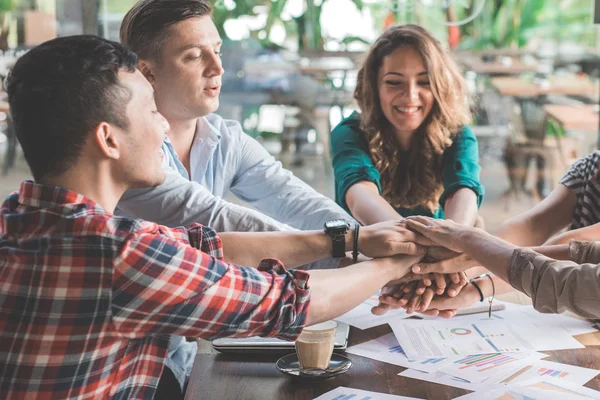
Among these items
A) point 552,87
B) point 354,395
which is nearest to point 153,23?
point 354,395

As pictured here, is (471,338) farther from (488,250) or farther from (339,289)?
(339,289)

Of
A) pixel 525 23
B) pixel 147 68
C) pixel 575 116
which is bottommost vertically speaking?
pixel 575 116

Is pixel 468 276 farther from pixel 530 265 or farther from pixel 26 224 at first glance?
Result: pixel 26 224

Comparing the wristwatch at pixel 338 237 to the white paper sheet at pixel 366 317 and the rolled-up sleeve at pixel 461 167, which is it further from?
the rolled-up sleeve at pixel 461 167

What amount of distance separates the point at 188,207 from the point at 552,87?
323 cm

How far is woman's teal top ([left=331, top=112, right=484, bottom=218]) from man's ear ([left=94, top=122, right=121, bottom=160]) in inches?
51.6

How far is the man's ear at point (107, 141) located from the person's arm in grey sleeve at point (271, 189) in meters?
1.06

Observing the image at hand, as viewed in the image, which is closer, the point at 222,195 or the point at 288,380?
the point at 288,380

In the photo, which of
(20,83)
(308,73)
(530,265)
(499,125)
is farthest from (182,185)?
(499,125)

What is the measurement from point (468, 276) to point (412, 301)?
0.85 ft

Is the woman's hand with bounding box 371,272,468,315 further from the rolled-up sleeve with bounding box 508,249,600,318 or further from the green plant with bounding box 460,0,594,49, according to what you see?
the green plant with bounding box 460,0,594,49

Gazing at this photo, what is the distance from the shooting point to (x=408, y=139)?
2.68 meters

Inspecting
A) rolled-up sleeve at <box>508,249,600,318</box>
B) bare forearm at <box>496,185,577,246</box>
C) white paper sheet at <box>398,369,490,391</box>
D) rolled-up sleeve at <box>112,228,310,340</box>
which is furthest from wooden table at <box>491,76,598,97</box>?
rolled-up sleeve at <box>112,228,310,340</box>

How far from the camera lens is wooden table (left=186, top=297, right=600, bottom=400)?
141 centimetres
